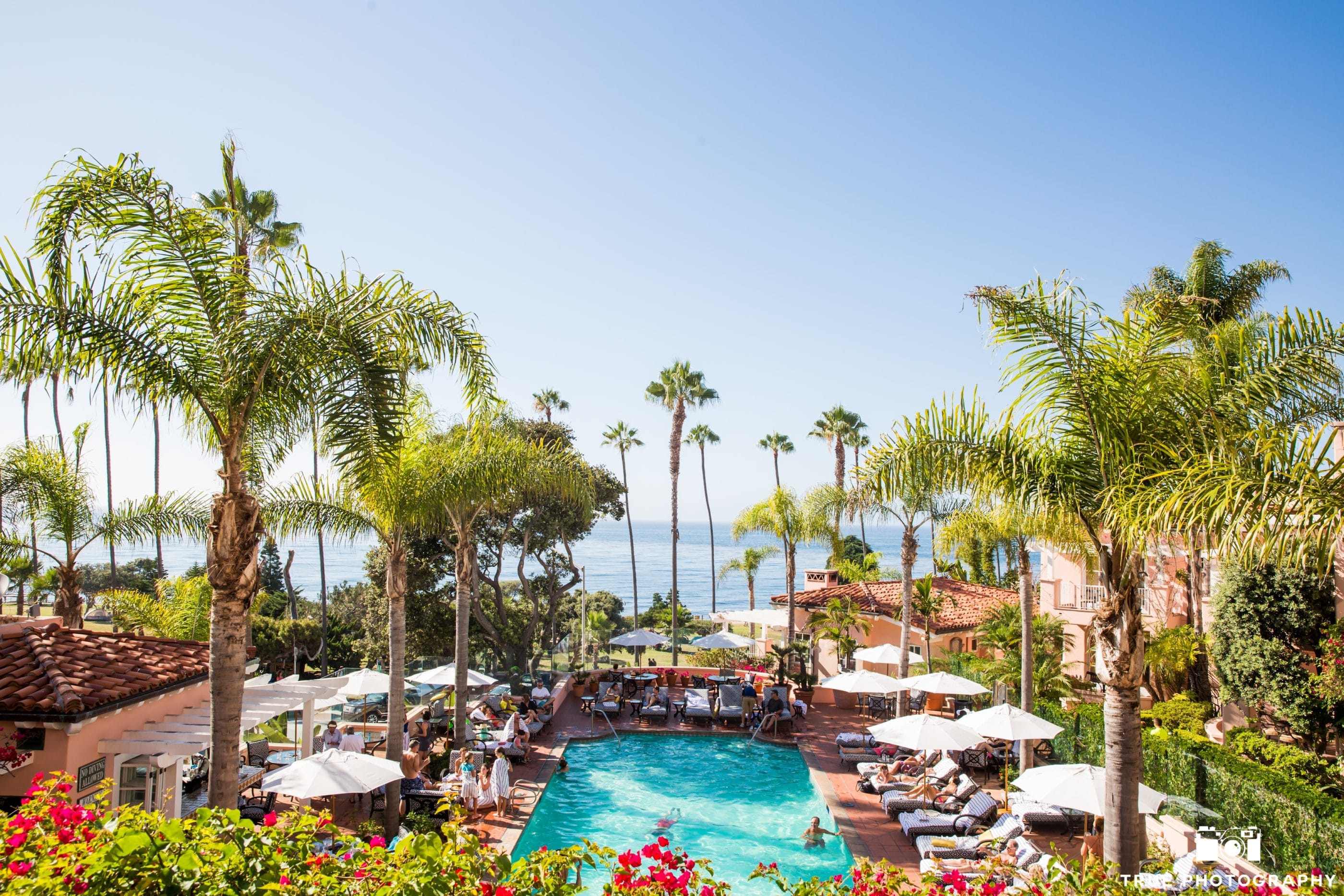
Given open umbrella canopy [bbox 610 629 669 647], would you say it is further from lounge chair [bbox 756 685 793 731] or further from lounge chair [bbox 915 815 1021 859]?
lounge chair [bbox 915 815 1021 859]

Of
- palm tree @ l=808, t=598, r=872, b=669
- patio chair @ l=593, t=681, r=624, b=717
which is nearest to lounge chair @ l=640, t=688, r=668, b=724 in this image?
patio chair @ l=593, t=681, r=624, b=717

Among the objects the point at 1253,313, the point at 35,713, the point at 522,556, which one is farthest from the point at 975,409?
the point at 522,556

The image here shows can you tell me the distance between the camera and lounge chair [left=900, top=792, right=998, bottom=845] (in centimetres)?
1255

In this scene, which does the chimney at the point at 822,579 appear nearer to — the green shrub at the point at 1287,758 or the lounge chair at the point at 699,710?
the lounge chair at the point at 699,710

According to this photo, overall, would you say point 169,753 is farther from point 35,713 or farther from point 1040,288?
point 1040,288

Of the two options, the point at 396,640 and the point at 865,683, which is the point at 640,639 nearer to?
the point at 865,683

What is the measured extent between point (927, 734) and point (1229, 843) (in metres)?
4.32

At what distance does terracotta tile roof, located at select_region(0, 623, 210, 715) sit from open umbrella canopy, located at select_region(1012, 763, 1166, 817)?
38.0ft

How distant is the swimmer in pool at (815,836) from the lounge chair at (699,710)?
300 inches

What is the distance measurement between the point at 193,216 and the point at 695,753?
607 inches

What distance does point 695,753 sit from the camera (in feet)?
61.9

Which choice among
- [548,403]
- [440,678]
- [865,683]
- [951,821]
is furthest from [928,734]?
[548,403]

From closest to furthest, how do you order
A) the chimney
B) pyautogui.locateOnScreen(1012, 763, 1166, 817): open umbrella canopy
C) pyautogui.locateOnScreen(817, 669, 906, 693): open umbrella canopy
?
pyautogui.locateOnScreen(1012, 763, 1166, 817): open umbrella canopy, pyautogui.locateOnScreen(817, 669, 906, 693): open umbrella canopy, the chimney

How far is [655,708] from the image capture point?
21172mm
